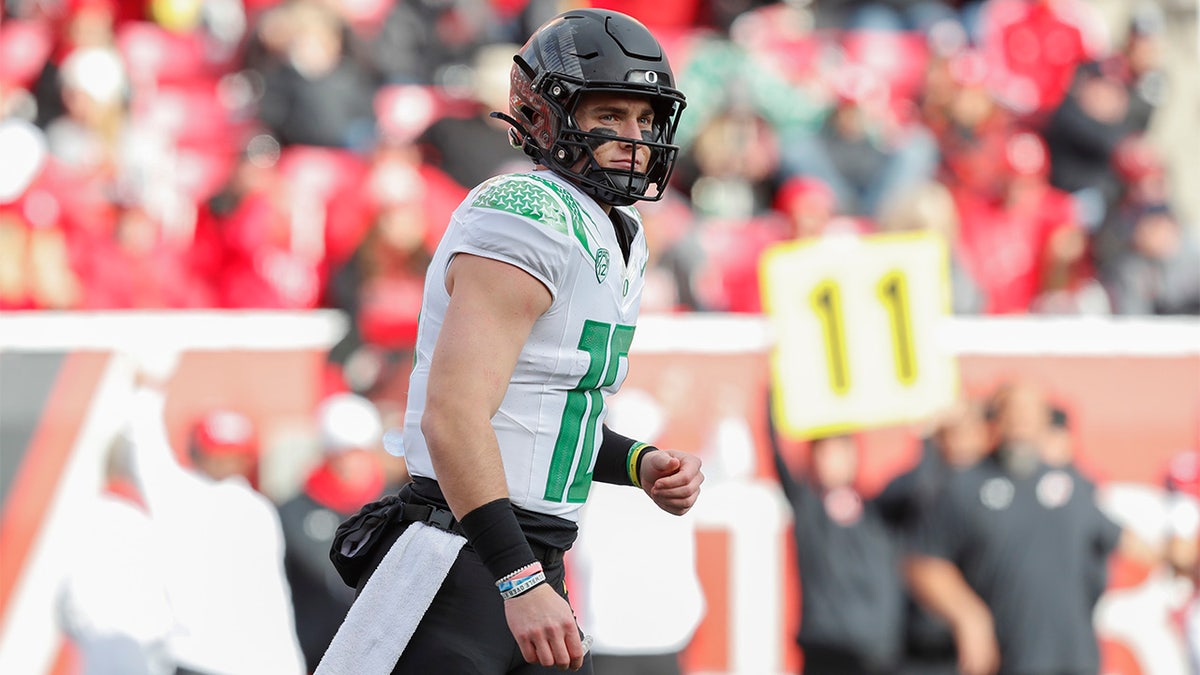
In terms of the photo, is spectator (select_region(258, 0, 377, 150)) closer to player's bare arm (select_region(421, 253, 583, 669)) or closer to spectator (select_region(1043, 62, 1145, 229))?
spectator (select_region(1043, 62, 1145, 229))

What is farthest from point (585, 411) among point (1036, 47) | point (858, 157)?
point (1036, 47)

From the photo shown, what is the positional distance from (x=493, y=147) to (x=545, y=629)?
5.95m

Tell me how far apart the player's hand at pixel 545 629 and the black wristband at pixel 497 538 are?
0.05 m

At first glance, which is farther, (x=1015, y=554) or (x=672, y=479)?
(x=1015, y=554)

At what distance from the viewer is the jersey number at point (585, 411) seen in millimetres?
2951

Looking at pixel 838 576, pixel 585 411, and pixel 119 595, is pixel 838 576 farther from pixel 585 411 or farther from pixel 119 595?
pixel 585 411

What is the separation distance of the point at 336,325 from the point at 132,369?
2.93 feet

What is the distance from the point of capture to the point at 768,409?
7.52m

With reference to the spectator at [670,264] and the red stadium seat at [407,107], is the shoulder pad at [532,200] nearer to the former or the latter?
the spectator at [670,264]

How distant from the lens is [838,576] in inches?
289

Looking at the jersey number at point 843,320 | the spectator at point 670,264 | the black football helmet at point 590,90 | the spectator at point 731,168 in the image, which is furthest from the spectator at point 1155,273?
the black football helmet at point 590,90

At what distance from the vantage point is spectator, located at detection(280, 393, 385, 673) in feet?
22.8

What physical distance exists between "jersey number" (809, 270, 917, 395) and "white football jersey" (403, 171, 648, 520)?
14.7 ft

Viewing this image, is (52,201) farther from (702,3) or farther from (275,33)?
(702,3)
